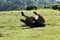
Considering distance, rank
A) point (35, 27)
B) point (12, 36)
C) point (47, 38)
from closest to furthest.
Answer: point (47, 38)
point (12, 36)
point (35, 27)

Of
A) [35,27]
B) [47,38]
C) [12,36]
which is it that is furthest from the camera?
[35,27]

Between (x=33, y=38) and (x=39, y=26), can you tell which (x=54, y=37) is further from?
(x=39, y=26)

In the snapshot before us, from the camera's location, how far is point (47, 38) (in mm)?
12719

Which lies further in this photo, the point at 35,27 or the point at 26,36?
the point at 35,27

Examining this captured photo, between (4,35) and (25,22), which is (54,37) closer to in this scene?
(4,35)

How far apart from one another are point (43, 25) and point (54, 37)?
4.45m

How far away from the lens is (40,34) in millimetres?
13977

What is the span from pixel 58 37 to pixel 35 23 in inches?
183

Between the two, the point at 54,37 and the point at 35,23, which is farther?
the point at 35,23

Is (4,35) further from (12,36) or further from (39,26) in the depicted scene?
(39,26)

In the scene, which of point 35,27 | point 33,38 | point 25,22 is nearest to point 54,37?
point 33,38

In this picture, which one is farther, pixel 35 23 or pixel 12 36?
pixel 35 23

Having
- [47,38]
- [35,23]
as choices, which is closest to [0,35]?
[47,38]

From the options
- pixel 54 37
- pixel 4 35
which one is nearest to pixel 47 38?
pixel 54 37
